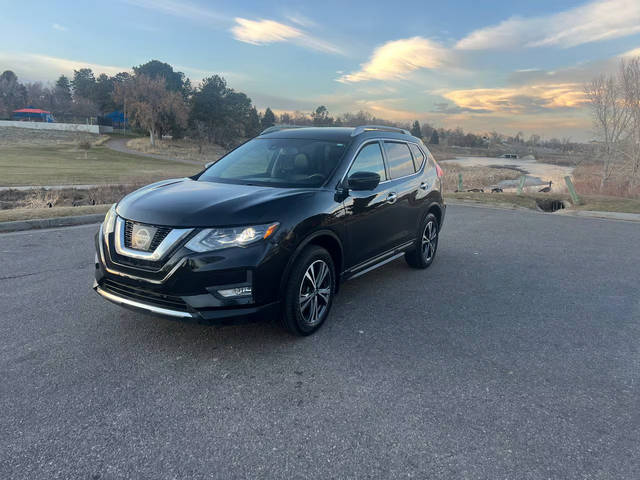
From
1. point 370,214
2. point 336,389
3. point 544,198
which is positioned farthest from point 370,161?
point 544,198

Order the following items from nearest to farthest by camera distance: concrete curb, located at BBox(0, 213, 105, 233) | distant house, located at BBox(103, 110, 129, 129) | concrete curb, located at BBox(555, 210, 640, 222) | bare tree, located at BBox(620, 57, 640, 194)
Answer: concrete curb, located at BBox(0, 213, 105, 233) < concrete curb, located at BBox(555, 210, 640, 222) < bare tree, located at BBox(620, 57, 640, 194) < distant house, located at BBox(103, 110, 129, 129)

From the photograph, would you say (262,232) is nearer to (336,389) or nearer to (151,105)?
(336,389)

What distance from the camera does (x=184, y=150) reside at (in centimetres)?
6362

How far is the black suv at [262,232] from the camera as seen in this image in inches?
133

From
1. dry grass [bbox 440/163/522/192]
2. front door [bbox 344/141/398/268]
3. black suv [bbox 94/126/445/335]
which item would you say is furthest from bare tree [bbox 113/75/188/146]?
front door [bbox 344/141/398/268]

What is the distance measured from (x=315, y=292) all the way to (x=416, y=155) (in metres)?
3.02

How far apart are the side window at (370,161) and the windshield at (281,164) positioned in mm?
212

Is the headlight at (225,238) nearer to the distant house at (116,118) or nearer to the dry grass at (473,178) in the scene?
the dry grass at (473,178)

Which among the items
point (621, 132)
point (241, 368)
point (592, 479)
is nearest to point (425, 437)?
point (592, 479)

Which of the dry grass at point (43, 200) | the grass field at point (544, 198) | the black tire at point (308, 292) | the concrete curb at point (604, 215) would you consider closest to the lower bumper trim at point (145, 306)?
the black tire at point (308, 292)

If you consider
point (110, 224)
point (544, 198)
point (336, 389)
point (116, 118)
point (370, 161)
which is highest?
point (116, 118)

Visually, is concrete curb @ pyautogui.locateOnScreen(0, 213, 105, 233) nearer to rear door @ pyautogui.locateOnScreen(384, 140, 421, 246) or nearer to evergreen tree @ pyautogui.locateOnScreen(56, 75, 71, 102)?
rear door @ pyautogui.locateOnScreen(384, 140, 421, 246)

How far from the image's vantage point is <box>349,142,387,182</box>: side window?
15.5ft

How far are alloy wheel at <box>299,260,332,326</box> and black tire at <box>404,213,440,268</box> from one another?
217cm
